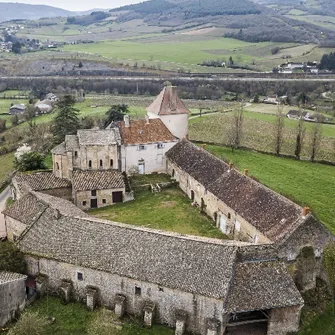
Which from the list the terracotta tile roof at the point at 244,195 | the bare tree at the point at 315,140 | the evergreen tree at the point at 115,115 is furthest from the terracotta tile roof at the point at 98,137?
the bare tree at the point at 315,140

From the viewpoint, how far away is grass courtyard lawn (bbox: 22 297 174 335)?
32406 mm

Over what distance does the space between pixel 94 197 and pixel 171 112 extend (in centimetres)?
1924

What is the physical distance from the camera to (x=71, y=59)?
601 feet

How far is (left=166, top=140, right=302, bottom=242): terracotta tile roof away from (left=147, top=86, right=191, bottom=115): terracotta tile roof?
28.8 feet

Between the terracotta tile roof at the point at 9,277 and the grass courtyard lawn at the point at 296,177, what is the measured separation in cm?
2949

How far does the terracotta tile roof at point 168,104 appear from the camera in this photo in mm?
65875

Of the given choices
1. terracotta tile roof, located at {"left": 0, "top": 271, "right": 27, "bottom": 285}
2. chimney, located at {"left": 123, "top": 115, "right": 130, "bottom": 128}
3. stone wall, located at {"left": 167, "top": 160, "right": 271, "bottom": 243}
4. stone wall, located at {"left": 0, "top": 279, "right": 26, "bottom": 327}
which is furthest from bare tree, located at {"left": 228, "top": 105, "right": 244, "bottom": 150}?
stone wall, located at {"left": 0, "top": 279, "right": 26, "bottom": 327}

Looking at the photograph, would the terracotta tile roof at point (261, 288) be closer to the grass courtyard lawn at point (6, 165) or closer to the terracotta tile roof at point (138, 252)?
the terracotta tile roof at point (138, 252)

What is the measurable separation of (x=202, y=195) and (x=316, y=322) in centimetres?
2031

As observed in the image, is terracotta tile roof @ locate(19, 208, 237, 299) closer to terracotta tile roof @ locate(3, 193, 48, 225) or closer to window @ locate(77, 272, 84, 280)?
window @ locate(77, 272, 84, 280)

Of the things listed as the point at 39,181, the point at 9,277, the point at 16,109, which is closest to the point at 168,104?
the point at 39,181

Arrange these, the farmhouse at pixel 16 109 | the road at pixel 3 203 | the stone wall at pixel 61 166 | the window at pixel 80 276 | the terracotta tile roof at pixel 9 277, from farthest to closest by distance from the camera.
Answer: the farmhouse at pixel 16 109
the stone wall at pixel 61 166
the road at pixel 3 203
the window at pixel 80 276
the terracotta tile roof at pixel 9 277

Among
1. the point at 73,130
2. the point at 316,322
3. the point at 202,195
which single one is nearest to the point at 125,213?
the point at 202,195

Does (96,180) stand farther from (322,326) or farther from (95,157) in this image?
(322,326)
